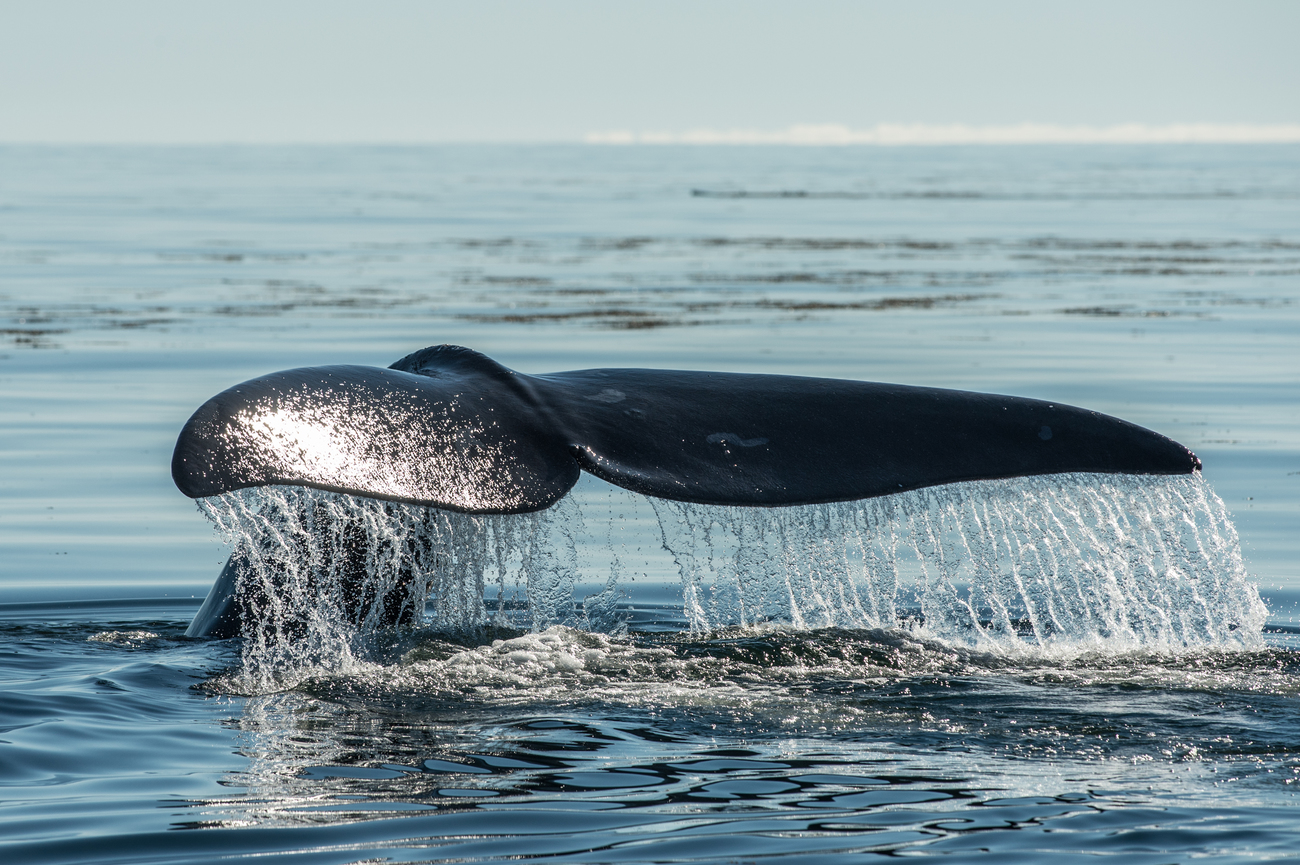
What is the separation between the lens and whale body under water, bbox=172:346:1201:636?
3721mm

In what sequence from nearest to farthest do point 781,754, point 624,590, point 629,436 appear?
point 629,436 → point 781,754 → point 624,590

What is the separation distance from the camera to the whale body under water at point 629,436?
372 cm

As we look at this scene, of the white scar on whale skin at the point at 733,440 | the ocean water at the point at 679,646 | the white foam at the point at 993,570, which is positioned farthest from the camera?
the white foam at the point at 993,570

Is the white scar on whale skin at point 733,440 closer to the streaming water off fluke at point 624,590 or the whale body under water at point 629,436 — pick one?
the whale body under water at point 629,436

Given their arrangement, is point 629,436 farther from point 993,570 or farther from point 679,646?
point 993,570

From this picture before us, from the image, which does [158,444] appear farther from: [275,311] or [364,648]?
[275,311]

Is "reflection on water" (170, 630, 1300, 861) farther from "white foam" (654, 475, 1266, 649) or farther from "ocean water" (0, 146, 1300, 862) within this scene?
"white foam" (654, 475, 1266, 649)

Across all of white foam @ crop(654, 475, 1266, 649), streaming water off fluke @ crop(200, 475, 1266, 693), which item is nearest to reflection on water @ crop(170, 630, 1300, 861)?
streaming water off fluke @ crop(200, 475, 1266, 693)

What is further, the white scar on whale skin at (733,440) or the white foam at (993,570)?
the white foam at (993,570)

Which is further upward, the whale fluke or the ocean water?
the whale fluke

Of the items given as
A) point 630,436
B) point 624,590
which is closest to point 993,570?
point 630,436

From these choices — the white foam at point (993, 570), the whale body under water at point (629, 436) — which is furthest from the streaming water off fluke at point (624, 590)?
the whale body under water at point (629, 436)

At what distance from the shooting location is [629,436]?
4254 millimetres

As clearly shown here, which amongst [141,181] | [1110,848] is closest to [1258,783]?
[1110,848]
